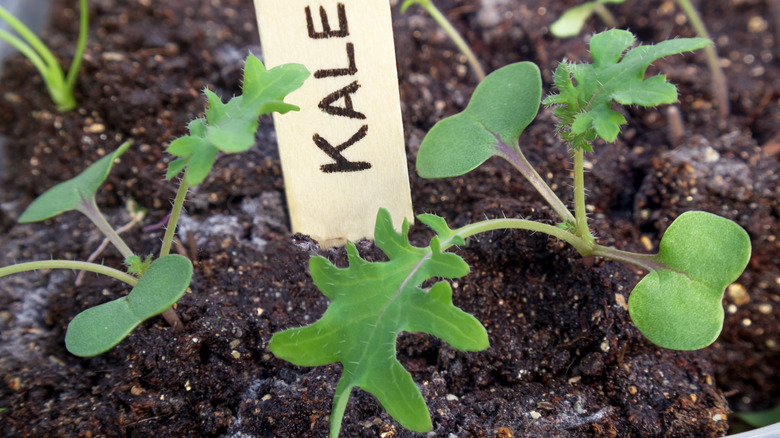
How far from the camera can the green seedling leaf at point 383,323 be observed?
71 centimetres

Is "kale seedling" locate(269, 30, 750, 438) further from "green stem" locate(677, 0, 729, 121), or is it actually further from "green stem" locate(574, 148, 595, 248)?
"green stem" locate(677, 0, 729, 121)

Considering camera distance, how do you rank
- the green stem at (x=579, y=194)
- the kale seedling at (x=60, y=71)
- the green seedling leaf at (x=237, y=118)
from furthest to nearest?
the kale seedling at (x=60, y=71), the green stem at (x=579, y=194), the green seedling leaf at (x=237, y=118)

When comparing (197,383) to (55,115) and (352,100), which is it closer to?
(352,100)

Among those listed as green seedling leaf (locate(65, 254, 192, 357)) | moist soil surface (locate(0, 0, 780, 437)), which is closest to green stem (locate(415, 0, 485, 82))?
moist soil surface (locate(0, 0, 780, 437))

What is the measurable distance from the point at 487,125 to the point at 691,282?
1.35 feet

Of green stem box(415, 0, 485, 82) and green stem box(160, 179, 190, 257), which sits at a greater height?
green stem box(415, 0, 485, 82)

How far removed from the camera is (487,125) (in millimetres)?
990

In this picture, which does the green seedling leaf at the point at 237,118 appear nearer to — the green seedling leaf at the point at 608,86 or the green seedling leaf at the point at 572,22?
the green seedling leaf at the point at 608,86

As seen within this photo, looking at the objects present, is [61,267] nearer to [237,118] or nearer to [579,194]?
[237,118]

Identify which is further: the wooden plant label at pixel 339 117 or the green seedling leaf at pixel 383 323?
the wooden plant label at pixel 339 117

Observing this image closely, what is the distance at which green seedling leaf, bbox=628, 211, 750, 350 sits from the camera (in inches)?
31.6

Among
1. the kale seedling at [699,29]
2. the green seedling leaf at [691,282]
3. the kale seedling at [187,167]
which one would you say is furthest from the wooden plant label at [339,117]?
the kale seedling at [699,29]

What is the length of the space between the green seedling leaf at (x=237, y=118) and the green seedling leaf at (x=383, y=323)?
20 cm

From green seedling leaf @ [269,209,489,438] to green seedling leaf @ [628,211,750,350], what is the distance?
11.9 inches
